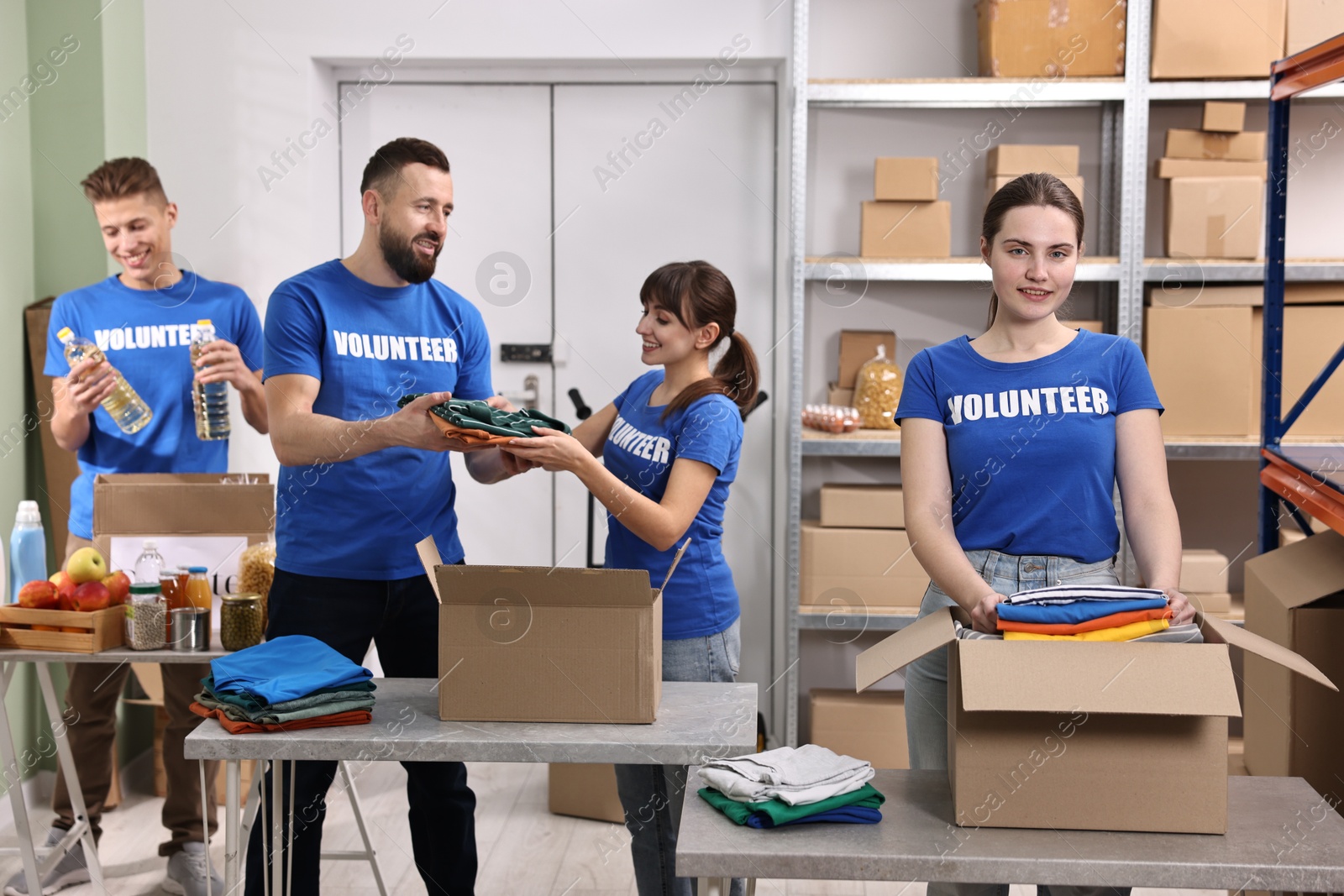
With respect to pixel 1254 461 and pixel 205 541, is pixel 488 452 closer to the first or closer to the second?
pixel 205 541

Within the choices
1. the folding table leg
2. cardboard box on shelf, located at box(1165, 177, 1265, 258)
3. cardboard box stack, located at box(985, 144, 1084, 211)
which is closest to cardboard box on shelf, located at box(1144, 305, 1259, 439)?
cardboard box on shelf, located at box(1165, 177, 1265, 258)

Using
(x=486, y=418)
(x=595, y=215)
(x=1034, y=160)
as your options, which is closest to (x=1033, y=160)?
(x=1034, y=160)

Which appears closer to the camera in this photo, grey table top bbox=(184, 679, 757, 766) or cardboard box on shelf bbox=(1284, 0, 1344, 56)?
grey table top bbox=(184, 679, 757, 766)

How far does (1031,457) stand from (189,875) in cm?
234

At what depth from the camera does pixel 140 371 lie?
306cm

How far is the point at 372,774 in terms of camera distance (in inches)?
148

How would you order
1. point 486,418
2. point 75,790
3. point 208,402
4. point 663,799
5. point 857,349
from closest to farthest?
point 486,418
point 663,799
point 75,790
point 208,402
point 857,349

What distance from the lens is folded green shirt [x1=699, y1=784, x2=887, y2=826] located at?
1.47 metres

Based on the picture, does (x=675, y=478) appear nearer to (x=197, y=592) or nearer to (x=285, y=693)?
(x=285, y=693)

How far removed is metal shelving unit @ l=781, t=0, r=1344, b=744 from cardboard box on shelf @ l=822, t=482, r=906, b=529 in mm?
109

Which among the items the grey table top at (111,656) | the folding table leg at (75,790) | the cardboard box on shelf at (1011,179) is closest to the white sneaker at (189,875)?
the folding table leg at (75,790)

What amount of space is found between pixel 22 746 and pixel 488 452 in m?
2.10

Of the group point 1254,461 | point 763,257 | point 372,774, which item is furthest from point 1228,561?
point 372,774

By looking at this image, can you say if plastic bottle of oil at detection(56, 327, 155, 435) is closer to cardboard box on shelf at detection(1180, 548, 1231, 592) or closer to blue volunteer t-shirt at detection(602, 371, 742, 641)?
blue volunteer t-shirt at detection(602, 371, 742, 641)
